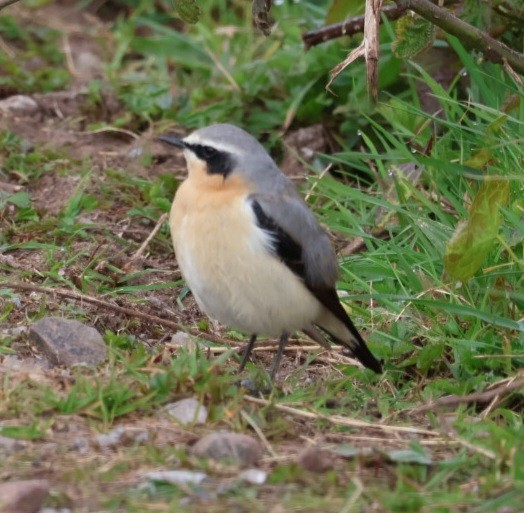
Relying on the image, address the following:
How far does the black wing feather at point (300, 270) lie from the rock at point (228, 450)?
1.12m

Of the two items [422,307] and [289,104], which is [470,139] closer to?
[422,307]

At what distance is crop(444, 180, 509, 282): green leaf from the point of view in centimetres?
536

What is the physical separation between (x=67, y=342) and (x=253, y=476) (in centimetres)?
144

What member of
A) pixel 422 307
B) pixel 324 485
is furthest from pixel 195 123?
pixel 324 485

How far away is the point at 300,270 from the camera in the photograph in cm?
520

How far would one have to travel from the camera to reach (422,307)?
18.9 ft

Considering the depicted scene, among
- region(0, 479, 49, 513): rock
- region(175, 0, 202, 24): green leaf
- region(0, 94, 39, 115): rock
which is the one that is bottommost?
region(0, 94, 39, 115): rock

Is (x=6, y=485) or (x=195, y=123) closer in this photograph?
(x=6, y=485)

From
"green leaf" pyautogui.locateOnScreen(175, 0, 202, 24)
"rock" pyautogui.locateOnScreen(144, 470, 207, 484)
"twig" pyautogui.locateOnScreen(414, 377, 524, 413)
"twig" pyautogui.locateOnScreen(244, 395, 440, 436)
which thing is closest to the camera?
"rock" pyautogui.locateOnScreen(144, 470, 207, 484)

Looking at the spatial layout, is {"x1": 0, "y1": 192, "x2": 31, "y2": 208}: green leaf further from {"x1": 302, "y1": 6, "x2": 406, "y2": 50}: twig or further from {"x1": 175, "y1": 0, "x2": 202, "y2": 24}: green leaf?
{"x1": 302, "y1": 6, "x2": 406, "y2": 50}: twig

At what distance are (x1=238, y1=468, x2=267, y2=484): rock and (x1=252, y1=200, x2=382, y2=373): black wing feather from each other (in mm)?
1249

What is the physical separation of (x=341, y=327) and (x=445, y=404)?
71 cm

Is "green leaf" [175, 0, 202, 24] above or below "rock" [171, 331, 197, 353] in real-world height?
above

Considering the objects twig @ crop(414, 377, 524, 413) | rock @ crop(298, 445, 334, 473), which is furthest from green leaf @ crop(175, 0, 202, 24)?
rock @ crop(298, 445, 334, 473)
